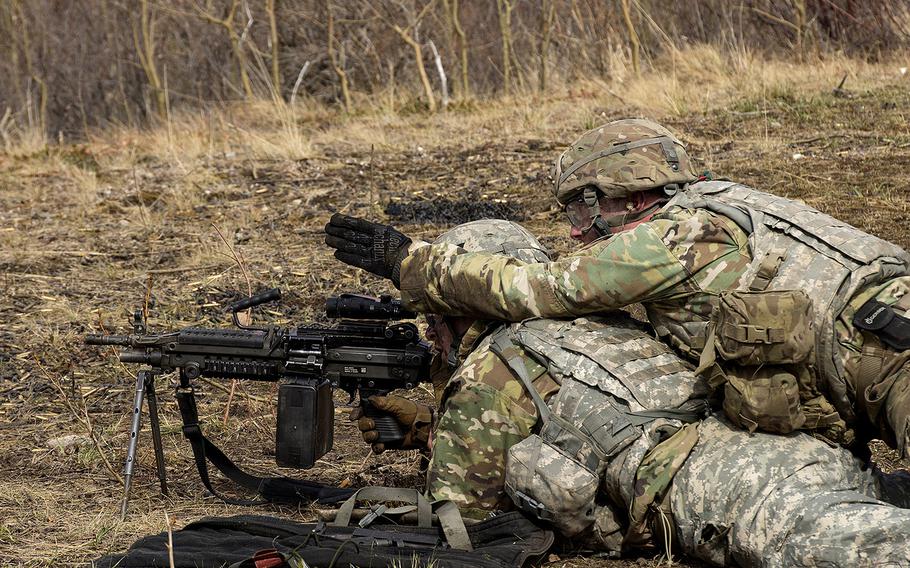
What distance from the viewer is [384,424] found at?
438 cm

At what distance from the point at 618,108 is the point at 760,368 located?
7.61m

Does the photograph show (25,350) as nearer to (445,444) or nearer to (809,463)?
(445,444)

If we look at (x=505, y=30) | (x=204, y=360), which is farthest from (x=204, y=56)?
(x=204, y=360)

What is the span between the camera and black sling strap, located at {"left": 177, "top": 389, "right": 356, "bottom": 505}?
14.8 feet

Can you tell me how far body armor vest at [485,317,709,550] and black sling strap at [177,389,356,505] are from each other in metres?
1.00

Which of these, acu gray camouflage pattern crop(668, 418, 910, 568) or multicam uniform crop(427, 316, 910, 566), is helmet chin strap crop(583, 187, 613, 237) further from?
acu gray camouflage pattern crop(668, 418, 910, 568)

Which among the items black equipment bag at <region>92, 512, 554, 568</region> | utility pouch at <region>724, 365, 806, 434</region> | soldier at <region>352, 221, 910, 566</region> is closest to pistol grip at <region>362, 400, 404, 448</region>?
soldier at <region>352, 221, 910, 566</region>

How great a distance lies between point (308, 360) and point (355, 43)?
553 inches

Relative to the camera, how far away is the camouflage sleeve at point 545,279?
150 inches

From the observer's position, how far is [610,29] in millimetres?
13961

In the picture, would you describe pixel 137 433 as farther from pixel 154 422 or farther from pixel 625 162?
pixel 625 162

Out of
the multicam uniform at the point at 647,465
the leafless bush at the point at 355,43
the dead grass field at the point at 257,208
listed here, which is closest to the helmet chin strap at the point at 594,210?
the multicam uniform at the point at 647,465

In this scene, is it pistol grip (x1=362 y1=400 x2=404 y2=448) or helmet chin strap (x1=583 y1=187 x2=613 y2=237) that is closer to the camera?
helmet chin strap (x1=583 y1=187 x2=613 y2=237)

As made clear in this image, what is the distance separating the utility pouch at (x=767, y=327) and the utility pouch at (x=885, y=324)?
221 millimetres
